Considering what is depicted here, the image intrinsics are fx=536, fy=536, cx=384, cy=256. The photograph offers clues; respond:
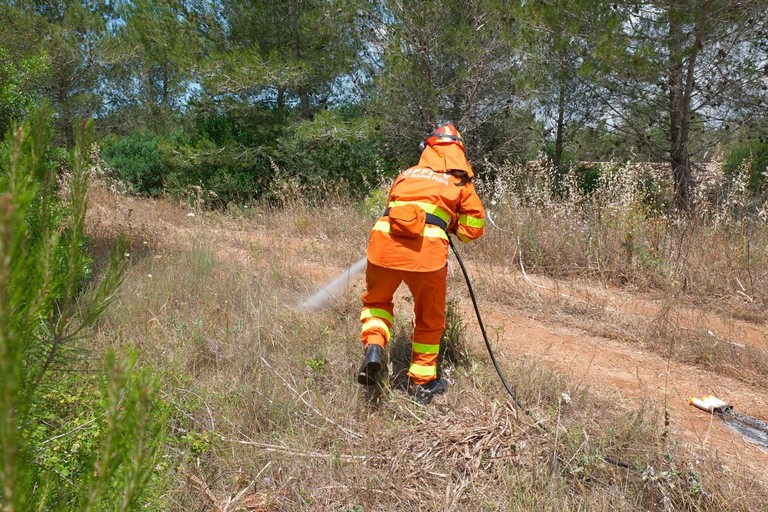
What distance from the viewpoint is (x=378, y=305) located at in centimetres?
310

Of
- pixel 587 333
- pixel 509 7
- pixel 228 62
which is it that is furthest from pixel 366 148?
pixel 587 333

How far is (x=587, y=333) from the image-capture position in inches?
164

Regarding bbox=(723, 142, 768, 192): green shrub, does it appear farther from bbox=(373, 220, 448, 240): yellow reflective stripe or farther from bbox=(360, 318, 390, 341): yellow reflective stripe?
bbox=(360, 318, 390, 341): yellow reflective stripe

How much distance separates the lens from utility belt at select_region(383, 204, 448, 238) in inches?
111

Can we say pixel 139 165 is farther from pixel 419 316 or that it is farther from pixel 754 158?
pixel 754 158

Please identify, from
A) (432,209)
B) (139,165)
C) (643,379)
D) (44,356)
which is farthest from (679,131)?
(139,165)

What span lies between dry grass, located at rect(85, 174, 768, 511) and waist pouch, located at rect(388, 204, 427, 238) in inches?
34.7

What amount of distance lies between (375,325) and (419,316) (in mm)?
254

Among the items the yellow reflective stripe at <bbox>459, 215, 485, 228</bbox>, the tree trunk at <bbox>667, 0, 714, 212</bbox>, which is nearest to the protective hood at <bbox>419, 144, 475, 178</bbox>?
the yellow reflective stripe at <bbox>459, 215, 485, 228</bbox>

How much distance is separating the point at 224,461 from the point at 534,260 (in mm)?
4225

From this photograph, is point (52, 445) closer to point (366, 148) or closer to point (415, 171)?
point (415, 171)

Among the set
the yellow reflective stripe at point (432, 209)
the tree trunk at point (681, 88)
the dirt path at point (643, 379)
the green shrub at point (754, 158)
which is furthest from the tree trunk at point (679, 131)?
the yellow reflective stripe at point (432, 209)

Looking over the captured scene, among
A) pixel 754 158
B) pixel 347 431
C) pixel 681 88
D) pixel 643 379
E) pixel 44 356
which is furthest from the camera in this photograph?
pixel 754 158

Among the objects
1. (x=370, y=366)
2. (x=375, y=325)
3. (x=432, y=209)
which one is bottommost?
(x=370, y=366)
